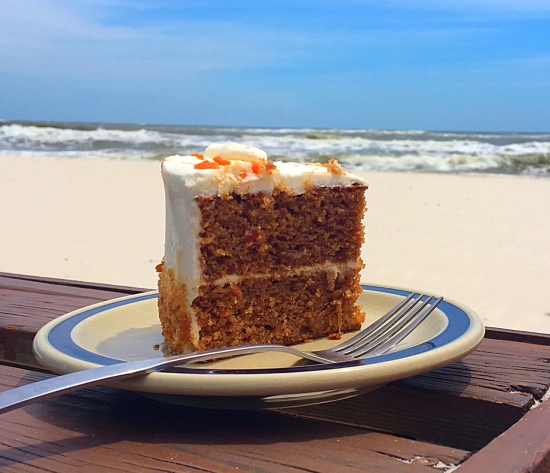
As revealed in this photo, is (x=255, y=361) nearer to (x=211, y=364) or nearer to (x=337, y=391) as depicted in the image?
(x=211, y=364)

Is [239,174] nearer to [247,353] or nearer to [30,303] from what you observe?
[247,353]

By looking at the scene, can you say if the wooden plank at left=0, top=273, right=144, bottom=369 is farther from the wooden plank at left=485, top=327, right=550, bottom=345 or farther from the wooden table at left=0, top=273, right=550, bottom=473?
the wooden plank at left=485, top=327, right=550, bottom=345

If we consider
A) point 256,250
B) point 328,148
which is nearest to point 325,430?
point 256,250

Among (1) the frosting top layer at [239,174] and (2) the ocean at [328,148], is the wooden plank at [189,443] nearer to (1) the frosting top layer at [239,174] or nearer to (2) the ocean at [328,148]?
(1) the frosting top layer at [239,174]

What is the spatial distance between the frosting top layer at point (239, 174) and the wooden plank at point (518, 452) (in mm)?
961

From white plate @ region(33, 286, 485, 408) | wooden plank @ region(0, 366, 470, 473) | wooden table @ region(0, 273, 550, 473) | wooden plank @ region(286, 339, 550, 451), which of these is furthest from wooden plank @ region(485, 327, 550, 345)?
wooden plank @ region(0, 366, 470, 473)

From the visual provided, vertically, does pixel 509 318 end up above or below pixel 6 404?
below

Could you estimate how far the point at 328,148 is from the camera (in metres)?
19.2

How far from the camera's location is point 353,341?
162cm

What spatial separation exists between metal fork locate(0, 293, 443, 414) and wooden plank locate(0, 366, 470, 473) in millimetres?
95

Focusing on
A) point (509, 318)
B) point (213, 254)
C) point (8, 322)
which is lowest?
point (509, 318)

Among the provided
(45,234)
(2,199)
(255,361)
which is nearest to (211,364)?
(255,361)

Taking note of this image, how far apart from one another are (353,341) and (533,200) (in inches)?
322

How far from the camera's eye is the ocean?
15.3 meters
